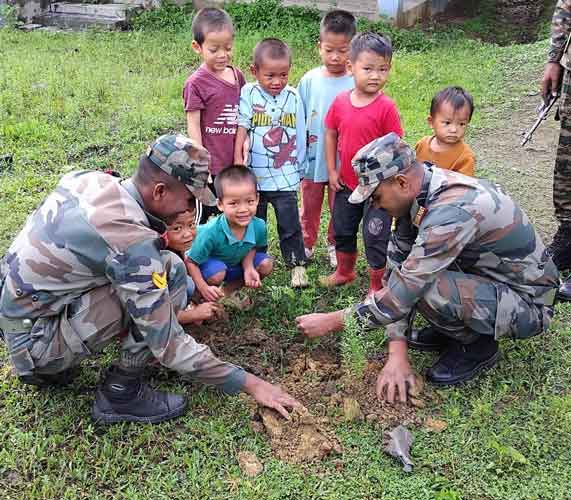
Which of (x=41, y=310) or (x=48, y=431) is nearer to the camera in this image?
(x=41, y=310)

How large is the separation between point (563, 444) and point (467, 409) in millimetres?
453

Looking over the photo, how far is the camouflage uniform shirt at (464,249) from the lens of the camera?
2.96 metres

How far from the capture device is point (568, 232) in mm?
4355

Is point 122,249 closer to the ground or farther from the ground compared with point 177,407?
farther from the ground

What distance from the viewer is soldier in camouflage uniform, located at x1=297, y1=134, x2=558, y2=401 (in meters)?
2.94

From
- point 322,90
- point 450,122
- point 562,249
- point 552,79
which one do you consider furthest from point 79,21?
point 562,249

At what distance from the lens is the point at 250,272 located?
156 inches

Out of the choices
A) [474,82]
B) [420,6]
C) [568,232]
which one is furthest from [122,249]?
[420,6]

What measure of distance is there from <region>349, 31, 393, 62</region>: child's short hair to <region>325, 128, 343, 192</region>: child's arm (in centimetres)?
47

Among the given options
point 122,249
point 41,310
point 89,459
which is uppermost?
point 122,249

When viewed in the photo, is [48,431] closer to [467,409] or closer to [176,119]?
[467,409]

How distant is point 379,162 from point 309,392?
1.25 meters

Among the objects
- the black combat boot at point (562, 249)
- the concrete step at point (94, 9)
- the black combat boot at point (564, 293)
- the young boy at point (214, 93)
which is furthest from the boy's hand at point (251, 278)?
the concrete step at point (94, 9)

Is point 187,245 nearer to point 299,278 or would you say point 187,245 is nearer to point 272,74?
point 299,278
